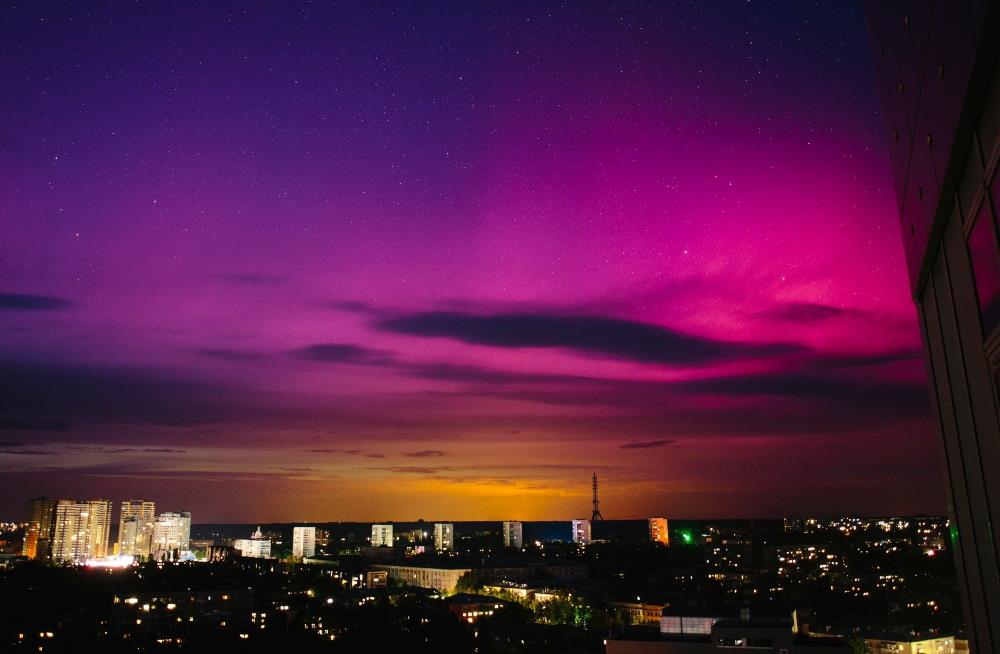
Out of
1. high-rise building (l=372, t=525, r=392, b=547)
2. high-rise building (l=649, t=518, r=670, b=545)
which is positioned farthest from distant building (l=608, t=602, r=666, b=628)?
high-rise building (l=372, t=525, r=392, b=547)

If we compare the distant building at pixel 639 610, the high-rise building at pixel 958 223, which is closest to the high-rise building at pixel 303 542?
the distant building at pixel 639 610

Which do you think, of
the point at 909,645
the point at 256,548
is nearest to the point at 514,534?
the point at 256,548

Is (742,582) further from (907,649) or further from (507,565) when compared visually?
(907,649)

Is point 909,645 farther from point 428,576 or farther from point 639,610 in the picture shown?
point 428,576

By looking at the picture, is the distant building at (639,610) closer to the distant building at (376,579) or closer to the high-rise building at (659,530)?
the distant building at (376,579)

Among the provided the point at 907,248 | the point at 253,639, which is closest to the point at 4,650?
the point at 253,639

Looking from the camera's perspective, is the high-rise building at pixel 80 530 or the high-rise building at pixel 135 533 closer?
the high-rise building at pixel 80 530
